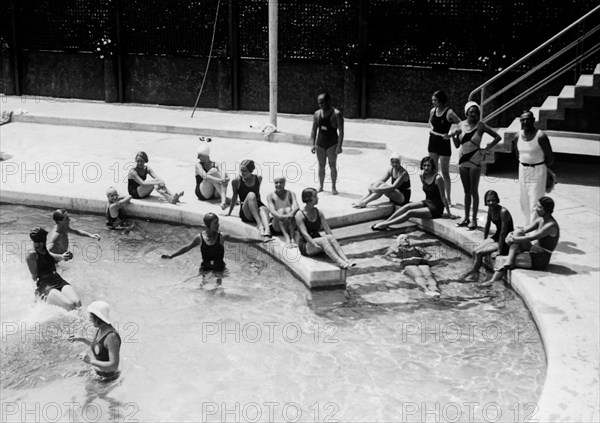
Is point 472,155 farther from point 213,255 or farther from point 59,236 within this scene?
point 59,236

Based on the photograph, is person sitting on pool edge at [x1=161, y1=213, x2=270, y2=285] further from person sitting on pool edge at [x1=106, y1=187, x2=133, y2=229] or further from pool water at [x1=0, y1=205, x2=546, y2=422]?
person sitting on pool edge at [x1=106, y1=187, x2=133, y2=229]

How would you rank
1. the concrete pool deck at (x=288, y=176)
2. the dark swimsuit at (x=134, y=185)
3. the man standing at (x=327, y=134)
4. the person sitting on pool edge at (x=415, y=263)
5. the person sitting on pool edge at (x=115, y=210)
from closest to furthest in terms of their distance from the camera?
1. the concrete pool deck at (x=288, y=176)
2. the person sitting on pool edge at (x=415, y=263)
3. the person sitting on pool edge at (x=115, y=210)
4. the man standing at (x=327, y=134)
5. the dark swimsuit at (x=134, y=185)

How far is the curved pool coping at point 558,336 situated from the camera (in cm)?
865

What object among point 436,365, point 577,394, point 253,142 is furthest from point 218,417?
point 253,142

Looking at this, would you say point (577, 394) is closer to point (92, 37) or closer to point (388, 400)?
point (388, 400)

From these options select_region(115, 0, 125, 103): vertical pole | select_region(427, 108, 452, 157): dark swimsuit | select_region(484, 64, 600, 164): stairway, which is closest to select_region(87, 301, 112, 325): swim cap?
select_region(427, 108, 452, 157): dark swimsuit

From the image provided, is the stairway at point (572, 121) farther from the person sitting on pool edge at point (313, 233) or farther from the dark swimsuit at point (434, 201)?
the person sitting on pool edge at point (313, 233)

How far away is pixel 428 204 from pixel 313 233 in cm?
231

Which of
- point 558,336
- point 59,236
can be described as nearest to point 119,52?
point 59,236

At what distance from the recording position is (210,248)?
42.7 ft

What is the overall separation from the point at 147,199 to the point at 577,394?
8.88 m

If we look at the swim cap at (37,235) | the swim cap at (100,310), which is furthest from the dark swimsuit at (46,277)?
the swim cap at (100,310)

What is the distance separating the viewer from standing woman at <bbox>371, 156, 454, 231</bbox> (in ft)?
46.4

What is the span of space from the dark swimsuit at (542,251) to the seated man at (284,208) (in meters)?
3.49
